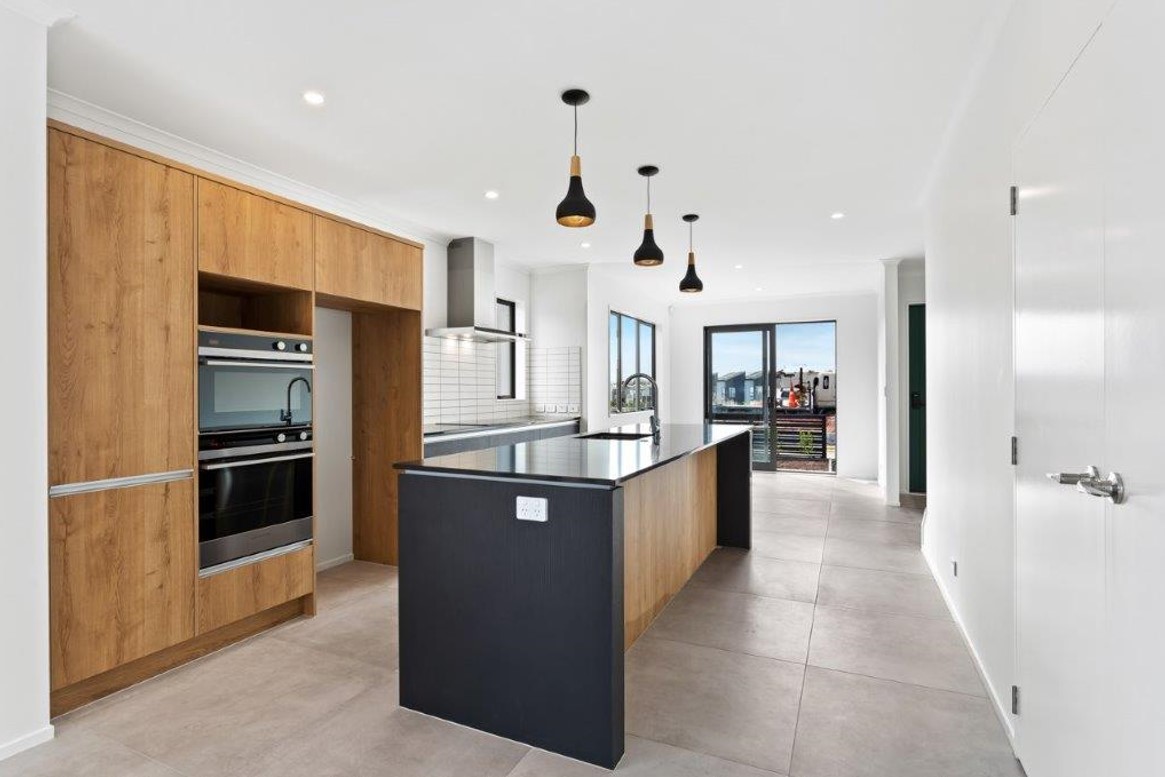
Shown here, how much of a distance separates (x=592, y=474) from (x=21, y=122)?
229 cm

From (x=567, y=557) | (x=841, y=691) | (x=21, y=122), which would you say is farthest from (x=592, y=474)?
(x=21, y=122)

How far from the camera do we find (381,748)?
2082mm

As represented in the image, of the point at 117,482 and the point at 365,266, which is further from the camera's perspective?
the point at 365,266

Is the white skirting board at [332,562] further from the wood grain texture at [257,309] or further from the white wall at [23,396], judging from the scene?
the white wall at [23,396]

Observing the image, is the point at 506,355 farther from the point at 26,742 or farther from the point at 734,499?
the point at 26,742

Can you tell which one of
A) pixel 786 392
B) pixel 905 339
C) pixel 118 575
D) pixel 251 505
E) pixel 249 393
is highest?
pixel 905 339

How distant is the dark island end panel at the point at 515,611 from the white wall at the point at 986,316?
138cm

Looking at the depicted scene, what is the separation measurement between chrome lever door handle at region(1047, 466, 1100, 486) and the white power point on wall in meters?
1.39

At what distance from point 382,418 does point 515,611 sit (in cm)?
250

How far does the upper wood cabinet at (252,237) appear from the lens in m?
2.85

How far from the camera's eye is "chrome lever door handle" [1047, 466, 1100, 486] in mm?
1341

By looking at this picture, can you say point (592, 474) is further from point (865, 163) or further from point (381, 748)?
point (865, 163)

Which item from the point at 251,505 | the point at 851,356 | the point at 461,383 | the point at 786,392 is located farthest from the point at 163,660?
the point at 851,356

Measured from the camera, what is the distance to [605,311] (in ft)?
22.6
